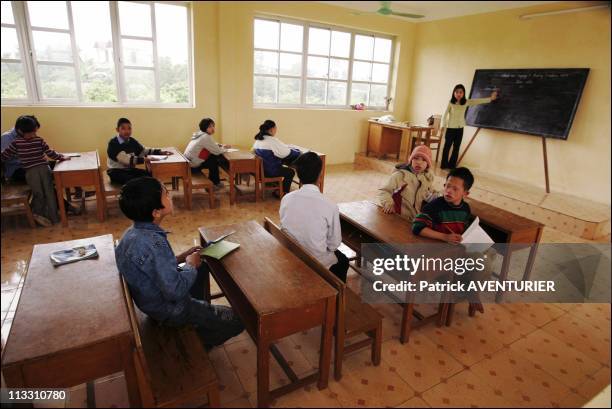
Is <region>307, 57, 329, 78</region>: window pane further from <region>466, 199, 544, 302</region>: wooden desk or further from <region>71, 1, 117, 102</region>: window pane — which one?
<region>466, 199, 544, 302</region>: wooden desk

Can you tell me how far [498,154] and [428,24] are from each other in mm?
2950

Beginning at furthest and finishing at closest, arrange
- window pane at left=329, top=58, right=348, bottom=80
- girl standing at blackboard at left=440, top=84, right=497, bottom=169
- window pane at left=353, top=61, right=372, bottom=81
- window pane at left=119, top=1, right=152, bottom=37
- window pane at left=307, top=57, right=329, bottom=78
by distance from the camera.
Answer: window pane at left=353, top=61, right=372, bottom=81, window pane at left=329, top=58, right=348, bottom=80, window pane at left=307, top=57, right=329, bottom=78, girl standing at blackboard at left=440, top=84, right=497, bottom=169, window pane at left=119, top=1, right=152, bottom=37

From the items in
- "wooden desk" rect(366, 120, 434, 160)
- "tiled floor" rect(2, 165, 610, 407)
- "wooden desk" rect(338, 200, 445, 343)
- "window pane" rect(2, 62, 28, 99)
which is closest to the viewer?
"tiled floor" rect(2, 165, 610, 407)

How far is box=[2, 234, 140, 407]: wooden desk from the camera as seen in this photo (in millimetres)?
1164

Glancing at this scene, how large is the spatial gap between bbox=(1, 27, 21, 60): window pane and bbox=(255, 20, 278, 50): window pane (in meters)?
3.22

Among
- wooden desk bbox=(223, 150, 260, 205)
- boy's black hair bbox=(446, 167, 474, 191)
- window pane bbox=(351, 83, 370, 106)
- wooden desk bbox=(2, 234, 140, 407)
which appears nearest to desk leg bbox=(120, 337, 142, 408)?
wooden desk bbox=(2, 234, 140, 407)

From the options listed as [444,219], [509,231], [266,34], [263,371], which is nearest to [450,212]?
[444,219]

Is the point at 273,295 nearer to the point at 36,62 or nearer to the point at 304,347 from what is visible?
the point at 304,347

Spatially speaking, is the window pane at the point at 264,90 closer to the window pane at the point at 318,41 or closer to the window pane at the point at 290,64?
the window pane at the point at 290,64

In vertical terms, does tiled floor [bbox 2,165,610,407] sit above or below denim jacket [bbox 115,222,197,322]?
below

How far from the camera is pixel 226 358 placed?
1.98 meters

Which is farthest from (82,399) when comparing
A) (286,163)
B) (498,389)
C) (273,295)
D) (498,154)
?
(498,154)

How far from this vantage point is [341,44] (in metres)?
6.78

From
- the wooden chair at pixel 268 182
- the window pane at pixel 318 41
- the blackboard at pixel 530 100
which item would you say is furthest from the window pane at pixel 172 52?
the blackboard at pixel 530 100
